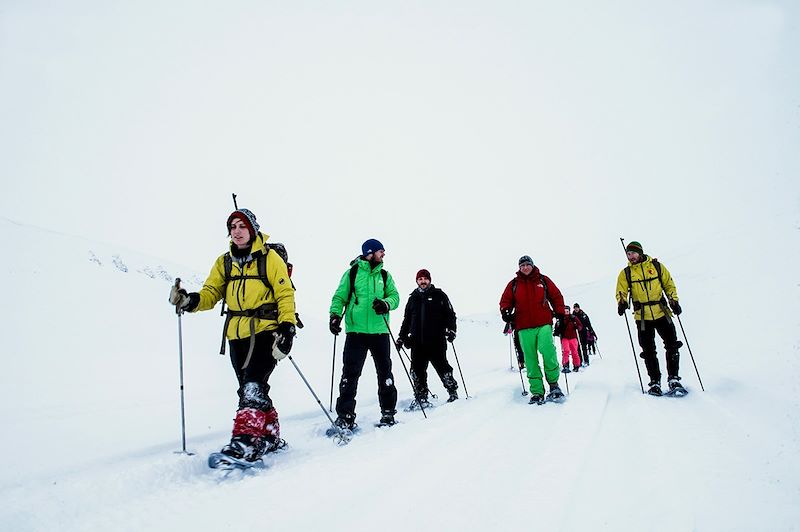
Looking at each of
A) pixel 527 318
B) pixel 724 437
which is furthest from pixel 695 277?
pixel 724 437

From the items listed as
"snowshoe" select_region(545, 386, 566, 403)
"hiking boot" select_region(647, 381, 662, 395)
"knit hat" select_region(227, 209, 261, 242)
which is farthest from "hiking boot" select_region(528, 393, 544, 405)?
"knit hat" select_region(227, 209, 261, 242)

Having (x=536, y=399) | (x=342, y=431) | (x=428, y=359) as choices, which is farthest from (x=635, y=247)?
(x=342, y=431)

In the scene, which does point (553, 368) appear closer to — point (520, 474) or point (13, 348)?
point (520, 474)

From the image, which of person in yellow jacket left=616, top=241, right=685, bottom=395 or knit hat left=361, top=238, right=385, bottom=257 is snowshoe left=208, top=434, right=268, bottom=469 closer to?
knit hat left=361, top=238, right=385, bottom=257

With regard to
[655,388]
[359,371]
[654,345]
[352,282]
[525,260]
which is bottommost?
[655,388]

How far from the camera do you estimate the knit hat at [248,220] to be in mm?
3879

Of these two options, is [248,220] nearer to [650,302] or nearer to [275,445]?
[275,445]

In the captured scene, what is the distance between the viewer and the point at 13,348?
5910 mm

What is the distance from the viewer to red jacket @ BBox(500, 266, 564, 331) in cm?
666

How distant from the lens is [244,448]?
3363 mm

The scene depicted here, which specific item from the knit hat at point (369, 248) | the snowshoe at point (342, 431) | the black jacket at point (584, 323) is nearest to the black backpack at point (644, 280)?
the knit hat at point (369, 248)

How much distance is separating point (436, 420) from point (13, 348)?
18.8ft

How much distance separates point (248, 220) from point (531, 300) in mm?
4458

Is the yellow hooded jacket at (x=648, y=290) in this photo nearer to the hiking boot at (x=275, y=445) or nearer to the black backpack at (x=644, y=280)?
the black backpack at (x=644, y=280)
